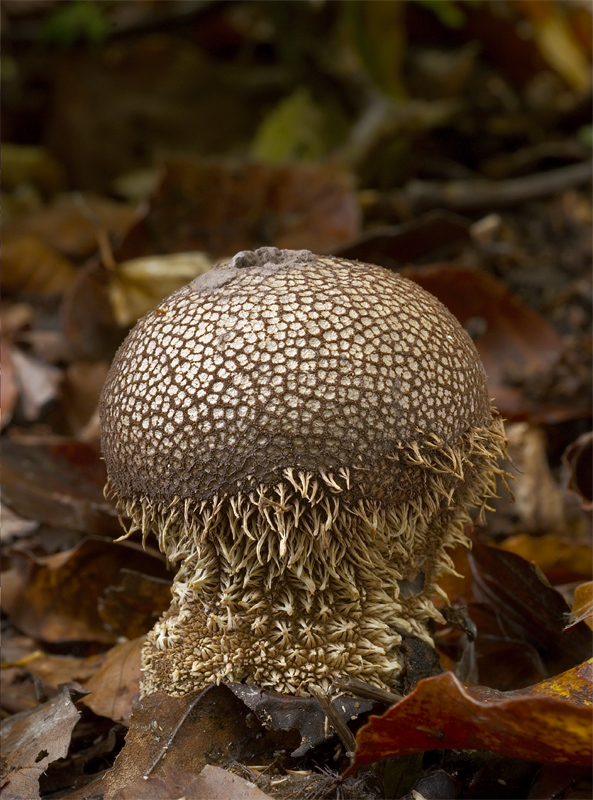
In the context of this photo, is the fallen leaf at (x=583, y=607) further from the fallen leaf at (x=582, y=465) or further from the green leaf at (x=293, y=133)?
the green leaf at (x=293, y=133)

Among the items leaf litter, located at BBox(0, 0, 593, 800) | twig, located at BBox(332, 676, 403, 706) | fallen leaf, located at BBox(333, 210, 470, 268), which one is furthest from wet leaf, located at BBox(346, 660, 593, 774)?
fallen leaf, located at BBox(333, 210, 470, 268)

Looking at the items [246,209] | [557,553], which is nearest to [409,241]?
[246,209]

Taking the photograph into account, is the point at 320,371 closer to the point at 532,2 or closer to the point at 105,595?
the point at 105,595

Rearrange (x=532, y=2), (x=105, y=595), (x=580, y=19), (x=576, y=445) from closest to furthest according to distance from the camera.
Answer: (x=105, y=595)
(x=576, y=445)
(x=532, y=2)
(x=580, y=19)

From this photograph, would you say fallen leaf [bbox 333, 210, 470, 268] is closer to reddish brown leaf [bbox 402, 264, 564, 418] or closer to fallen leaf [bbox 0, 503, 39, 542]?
reddish brown leaf [bbox 402, 264, 564, 418]

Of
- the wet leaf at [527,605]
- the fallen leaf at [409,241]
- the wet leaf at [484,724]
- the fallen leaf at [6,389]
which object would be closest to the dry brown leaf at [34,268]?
the fallen leaf at [6,389]

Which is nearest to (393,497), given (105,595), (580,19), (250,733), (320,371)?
(320,371)
